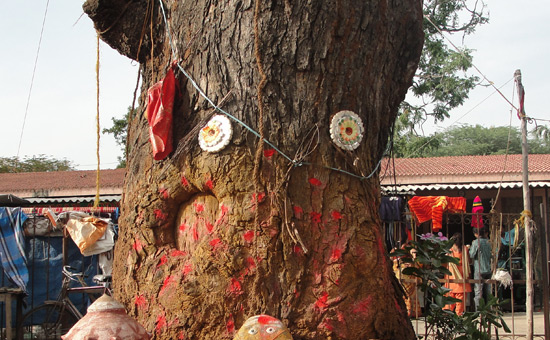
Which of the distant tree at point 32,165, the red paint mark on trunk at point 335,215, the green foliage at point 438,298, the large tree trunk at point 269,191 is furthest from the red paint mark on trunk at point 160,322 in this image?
the distant tree at point 32,165

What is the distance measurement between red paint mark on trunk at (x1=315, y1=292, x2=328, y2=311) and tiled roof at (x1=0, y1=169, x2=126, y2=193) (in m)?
10.7

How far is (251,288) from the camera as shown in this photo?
10.8 ft

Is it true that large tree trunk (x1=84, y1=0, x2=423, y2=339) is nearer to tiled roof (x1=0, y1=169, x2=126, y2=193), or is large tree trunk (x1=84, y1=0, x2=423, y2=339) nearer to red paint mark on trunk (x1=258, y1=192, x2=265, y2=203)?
red paint mark on trunk (x1=258, y1=192, x2=265, y2=203)

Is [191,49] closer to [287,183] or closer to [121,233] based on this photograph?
[287,183]

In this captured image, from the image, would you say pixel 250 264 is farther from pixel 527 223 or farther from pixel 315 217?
pixel 527 223

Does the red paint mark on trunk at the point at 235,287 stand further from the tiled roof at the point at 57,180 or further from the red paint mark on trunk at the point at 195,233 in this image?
the tiled roof at the point at 57,180

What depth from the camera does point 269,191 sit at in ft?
11.1

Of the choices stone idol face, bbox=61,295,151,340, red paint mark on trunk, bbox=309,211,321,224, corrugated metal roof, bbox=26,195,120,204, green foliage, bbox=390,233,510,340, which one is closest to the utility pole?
green foliage, bbox=390,233,510,340

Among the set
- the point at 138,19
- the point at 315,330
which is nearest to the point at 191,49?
the point at 138,19

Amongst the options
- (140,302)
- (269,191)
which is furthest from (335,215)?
(140,302)

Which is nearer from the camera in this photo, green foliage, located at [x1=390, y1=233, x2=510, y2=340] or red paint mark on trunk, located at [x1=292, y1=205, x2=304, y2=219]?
red paint mark on trunk, located at [x1=292, y1=205, x2=304, y2=219]

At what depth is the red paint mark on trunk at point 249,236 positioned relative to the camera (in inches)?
131

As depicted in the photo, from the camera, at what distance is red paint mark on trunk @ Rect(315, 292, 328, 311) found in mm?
A: 3297

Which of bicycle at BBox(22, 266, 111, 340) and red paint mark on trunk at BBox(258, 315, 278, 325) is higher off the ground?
red paint mark on trunk at BBox(258, 315, 278, 325)
